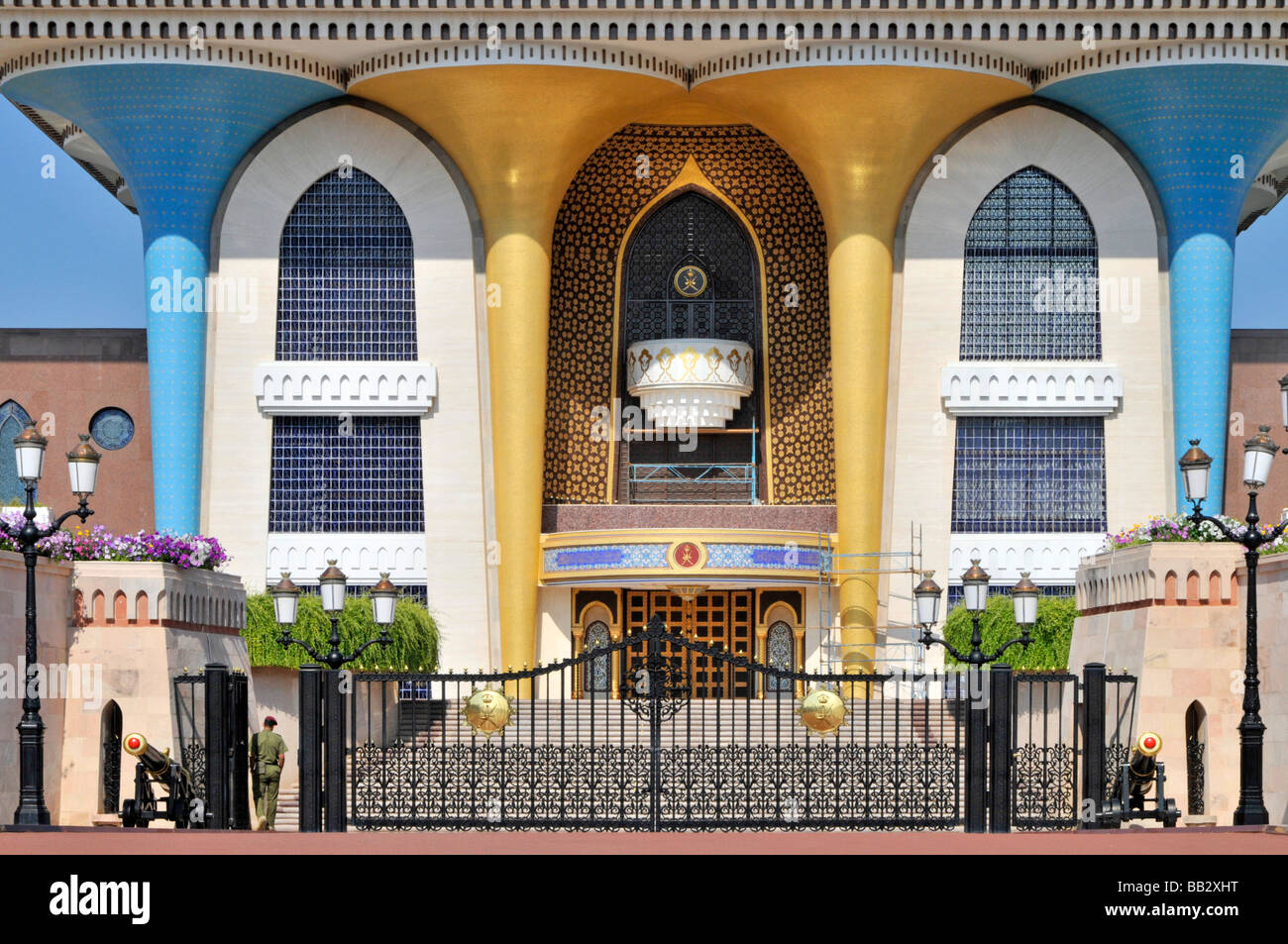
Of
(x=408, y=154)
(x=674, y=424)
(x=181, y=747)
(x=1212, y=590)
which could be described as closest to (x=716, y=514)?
(x=674, y=424)

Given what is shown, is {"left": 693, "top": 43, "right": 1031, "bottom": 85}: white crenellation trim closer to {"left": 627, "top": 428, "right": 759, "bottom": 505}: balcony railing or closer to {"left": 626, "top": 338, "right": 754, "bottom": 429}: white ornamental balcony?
{"left": 626, "top": 338, "right": 754, "bottom": 429}: white ornamental balcony

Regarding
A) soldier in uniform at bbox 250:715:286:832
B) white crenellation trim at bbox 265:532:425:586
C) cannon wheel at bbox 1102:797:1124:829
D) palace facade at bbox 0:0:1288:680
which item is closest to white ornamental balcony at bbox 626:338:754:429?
Answer: palace facade at bbox 0:0:1288:680

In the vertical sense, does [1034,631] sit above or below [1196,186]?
below

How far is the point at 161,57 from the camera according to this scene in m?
34.8

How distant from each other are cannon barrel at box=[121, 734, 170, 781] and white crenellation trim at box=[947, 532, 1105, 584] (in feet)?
64.3

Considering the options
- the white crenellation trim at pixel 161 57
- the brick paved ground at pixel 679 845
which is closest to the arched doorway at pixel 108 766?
the brick paved ground at pixel 679 845

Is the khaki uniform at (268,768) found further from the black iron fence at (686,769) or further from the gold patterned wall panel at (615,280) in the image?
the gold patterned wall panel at (615,280)

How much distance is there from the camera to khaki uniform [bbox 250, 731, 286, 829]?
22.9m

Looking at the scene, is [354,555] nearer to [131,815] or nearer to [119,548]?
[119,548]

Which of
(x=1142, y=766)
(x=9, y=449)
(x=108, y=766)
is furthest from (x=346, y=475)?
(x=1142, y=766)

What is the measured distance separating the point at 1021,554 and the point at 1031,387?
121 inches

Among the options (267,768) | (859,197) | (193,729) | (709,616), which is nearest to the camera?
(193,729)
